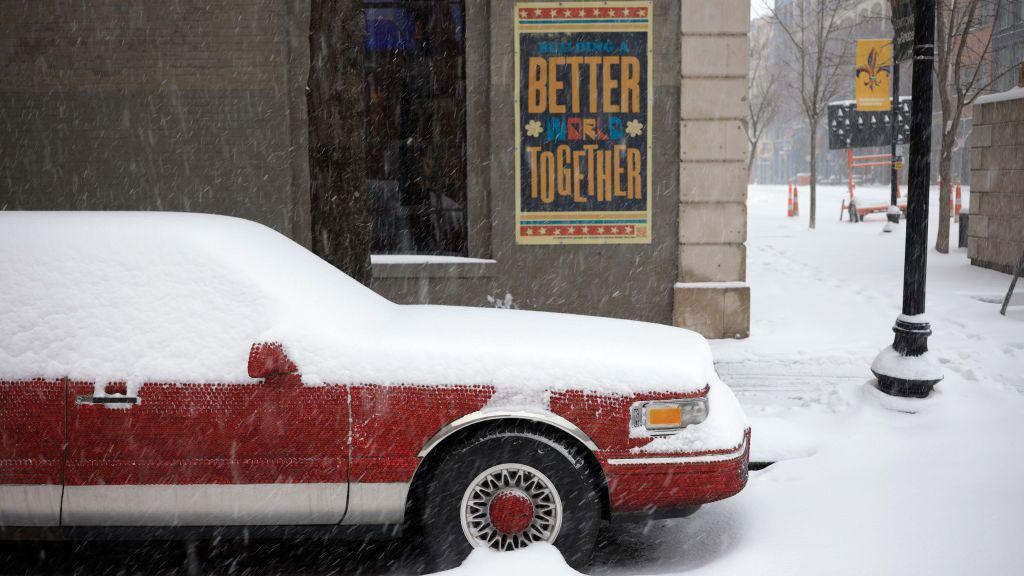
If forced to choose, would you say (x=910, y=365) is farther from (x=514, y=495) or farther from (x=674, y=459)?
(x=514, y=495)

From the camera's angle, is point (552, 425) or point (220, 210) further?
point (220, 210)

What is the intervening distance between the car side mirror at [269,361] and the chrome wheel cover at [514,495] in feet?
3.07

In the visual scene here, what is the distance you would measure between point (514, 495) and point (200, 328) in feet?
5.03

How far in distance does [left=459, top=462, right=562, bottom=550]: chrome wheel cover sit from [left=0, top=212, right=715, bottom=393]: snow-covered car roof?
0.34 metres

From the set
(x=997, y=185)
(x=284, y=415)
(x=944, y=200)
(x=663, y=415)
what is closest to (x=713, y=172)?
(x=663, y=415)

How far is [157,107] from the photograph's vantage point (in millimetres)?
9195

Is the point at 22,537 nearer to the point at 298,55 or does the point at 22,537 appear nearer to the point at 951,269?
the point at 298,55

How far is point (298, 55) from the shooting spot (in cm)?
920

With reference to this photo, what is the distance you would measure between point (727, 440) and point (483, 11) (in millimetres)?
6434

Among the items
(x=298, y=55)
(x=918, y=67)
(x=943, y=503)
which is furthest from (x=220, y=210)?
(x=943, y=503)

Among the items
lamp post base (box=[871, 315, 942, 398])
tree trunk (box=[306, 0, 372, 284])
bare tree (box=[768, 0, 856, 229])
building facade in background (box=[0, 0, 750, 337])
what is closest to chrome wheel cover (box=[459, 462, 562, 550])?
tree trunk (box=[306, 0, 372, 284])

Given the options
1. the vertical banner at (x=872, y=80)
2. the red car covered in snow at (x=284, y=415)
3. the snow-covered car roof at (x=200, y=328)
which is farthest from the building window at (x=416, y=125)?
the vertical banner at (x=872, y=80)

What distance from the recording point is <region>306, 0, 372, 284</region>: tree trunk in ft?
21.2

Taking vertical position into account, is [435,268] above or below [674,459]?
above
